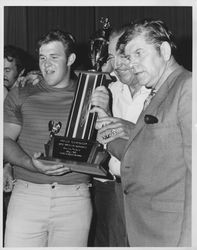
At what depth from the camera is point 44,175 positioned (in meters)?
1.42

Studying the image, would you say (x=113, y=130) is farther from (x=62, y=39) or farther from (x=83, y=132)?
(x=62, y=39)

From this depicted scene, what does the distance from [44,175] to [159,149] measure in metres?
0.42

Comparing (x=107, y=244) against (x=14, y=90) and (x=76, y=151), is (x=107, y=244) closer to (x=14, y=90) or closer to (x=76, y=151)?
(x=76, y=151)

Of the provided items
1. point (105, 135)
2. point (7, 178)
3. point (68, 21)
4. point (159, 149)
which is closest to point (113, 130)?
point (105, 135)

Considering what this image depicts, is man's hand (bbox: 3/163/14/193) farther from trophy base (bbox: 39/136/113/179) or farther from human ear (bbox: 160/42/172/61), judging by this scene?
human ear (bbox: 160/42/172/61)

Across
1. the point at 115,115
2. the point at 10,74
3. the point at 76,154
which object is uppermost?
the point at 10,74

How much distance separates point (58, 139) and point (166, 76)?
0.39 meters

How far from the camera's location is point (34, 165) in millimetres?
1377

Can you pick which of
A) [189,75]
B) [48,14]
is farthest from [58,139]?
[48,14]

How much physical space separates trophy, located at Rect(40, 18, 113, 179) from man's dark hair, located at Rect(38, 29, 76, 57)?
8cm

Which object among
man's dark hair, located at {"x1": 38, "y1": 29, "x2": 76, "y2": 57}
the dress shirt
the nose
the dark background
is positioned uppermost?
the dark background

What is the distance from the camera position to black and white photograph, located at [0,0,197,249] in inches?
46.3

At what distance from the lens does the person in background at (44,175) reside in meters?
1.41

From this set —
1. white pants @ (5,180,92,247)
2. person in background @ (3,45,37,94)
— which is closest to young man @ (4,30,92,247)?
white pants @ (5,180,92,247)
